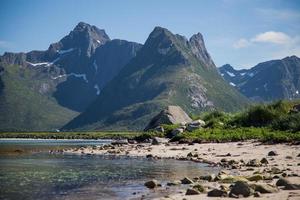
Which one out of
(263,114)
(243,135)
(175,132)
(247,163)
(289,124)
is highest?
(263,114)

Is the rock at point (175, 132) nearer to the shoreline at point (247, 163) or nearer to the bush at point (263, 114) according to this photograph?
the bush at point (263, 114)

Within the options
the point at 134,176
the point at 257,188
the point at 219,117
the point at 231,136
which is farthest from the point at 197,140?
the point at 257,188

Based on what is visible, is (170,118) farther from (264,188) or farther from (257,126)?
(264,188)

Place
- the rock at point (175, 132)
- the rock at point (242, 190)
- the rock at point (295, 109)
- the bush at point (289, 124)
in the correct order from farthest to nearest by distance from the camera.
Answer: the rock at point (175, 132), the rock at point (295, 109), the bush at point (289, 124), the rock at point (242, 190)

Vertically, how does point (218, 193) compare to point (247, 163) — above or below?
below

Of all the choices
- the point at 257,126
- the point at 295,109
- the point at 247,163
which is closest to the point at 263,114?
the point at 257,126

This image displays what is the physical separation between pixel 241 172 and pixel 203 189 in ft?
29.9

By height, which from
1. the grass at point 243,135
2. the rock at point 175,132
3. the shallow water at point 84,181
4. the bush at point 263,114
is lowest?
the shallow water at point 84,181

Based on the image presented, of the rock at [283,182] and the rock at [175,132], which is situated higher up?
the rock at [175,132]

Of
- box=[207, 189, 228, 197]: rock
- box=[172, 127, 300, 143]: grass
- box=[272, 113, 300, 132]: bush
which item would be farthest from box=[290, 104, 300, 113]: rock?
box=[207, 189, 228, 197]: rock

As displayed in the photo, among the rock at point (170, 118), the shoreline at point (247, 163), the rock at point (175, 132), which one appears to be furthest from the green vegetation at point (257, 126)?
the rock at point (170, 118)

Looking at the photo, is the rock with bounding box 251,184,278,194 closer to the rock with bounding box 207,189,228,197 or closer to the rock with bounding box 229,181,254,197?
the rock with bounding box 229,181,254,197

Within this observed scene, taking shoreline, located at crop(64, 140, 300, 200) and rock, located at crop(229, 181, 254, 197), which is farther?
shoreline, located at crop(64, 140, 300, 200)

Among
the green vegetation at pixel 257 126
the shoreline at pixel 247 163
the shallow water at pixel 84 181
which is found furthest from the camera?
the green vegetation at pixel 257 126
